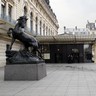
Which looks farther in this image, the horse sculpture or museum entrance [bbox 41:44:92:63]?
museum entrance [bbox 41:44:92:63]

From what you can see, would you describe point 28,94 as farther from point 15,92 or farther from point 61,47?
point 61,47

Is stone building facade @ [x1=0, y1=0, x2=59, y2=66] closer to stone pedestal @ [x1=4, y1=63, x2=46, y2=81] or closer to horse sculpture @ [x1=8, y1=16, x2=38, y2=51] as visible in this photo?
horse sculpture @ [x1=8, y1=16, x2=38, y2=51]

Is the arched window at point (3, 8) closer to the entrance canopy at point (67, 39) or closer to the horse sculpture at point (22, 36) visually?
the entrance canopy at point (67, 39)

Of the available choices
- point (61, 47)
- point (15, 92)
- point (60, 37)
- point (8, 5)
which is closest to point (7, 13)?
point (8, 5)

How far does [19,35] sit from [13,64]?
5.63 feet

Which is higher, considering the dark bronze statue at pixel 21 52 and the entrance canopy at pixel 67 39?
the entrance canopy at pixel 67 39

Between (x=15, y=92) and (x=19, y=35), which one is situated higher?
(x=19, y=35)

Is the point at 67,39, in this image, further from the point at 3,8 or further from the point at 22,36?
the point at 22,36

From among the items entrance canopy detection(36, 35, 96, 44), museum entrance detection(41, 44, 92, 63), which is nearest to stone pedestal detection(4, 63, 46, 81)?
entrance canopy detection(36, 35, 96, 44)

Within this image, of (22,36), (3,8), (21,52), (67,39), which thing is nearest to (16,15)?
(3,8)

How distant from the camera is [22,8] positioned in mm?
46656

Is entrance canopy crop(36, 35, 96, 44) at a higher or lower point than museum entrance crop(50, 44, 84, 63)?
higher

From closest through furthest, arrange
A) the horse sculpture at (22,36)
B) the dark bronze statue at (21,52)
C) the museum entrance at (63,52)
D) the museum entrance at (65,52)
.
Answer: the dark bronze statue at (21,52), the horse sculpture at (22,36), the museum entrance at (63,52), the museum entrance at (65,52)

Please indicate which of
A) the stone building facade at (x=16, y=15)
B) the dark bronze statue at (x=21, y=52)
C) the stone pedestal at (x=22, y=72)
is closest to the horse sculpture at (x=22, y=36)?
the dark bronze statue at (x=21, y=52)
